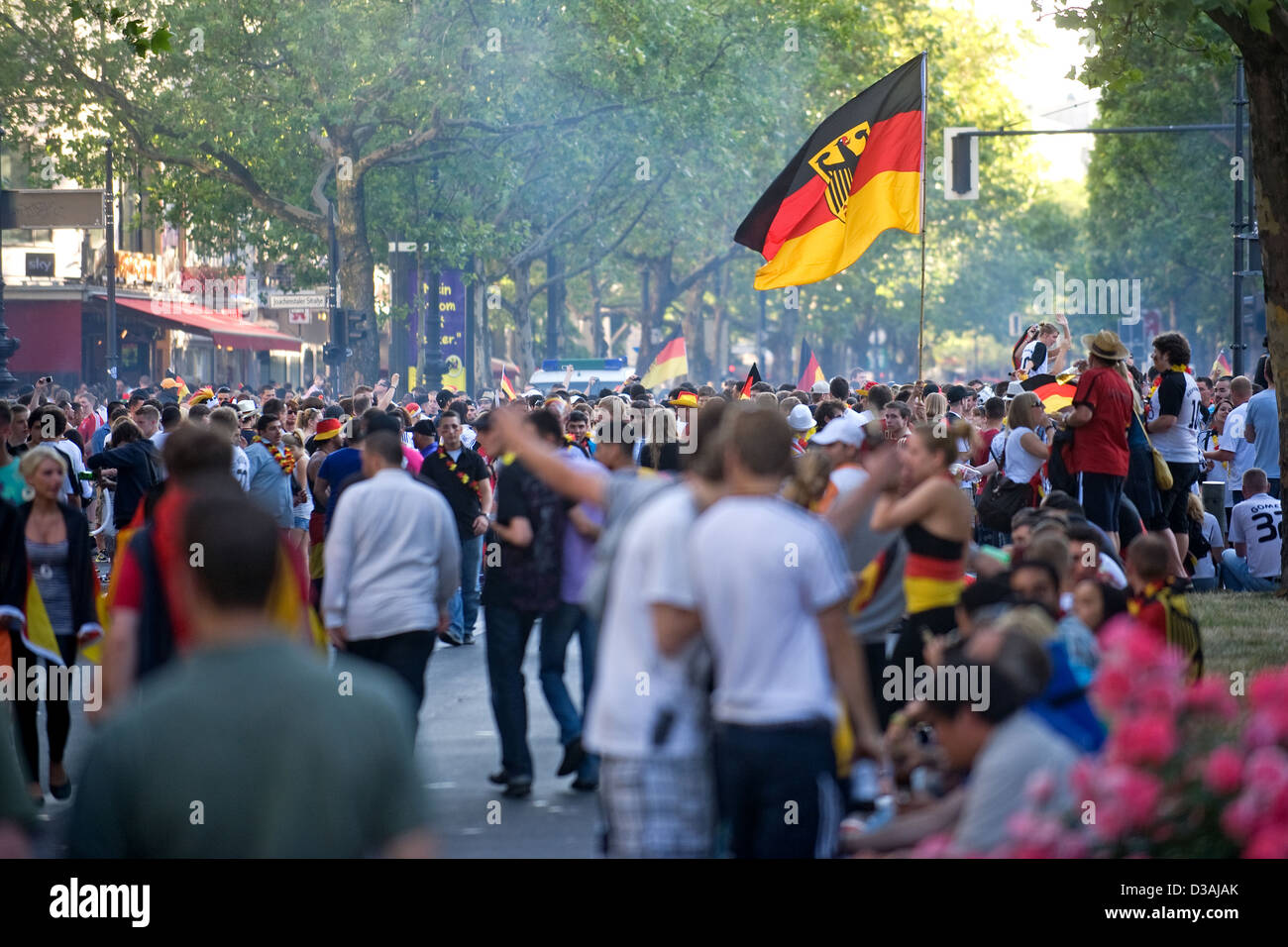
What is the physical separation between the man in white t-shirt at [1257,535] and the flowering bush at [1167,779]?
10.1 metres

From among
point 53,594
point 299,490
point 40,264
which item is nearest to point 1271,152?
point 299,490

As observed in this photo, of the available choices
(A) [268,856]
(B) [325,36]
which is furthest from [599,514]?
(B) [325,36]

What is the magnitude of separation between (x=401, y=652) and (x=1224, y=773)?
442 centimetres

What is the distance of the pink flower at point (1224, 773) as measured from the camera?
13.2 feet

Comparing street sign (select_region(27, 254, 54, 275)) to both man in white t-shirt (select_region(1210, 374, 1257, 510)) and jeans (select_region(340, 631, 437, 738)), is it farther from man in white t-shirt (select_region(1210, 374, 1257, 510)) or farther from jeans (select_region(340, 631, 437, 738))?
jeans (select_region(340, 631, 437, 738))

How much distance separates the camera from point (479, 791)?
336 inches

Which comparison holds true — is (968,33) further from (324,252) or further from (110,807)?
(110,807)

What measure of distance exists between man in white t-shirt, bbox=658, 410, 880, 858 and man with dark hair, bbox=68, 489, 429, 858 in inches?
70.0

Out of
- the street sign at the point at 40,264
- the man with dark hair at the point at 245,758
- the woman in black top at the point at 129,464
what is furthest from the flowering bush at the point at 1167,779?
the street sign at the point at 40,264

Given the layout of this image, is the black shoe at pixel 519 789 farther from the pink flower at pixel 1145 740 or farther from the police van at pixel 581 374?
the police van at pixel 581 374

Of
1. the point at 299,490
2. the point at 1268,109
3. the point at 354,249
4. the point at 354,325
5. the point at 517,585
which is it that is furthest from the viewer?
the point at 354,249

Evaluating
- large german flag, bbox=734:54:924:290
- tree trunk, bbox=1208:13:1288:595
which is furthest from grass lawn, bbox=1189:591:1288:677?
large german flag, bbox=734:54:924:290

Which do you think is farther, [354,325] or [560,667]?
[354,325]

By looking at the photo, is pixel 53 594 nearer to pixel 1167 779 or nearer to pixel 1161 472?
pixel 1167 779
